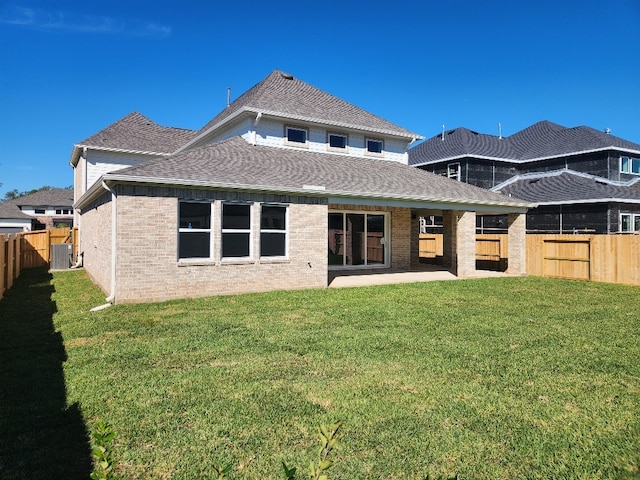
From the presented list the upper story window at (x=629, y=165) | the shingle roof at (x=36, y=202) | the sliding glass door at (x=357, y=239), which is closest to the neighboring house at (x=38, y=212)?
the shingle roof at (x=36, y=202)

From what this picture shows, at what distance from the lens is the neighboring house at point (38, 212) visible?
5294 cm

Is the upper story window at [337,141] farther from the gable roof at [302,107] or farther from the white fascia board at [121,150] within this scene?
the white fascia board at [121,150]

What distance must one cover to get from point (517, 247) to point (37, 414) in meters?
17.5

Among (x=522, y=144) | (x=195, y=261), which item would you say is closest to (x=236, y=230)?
(x=195, y=261)

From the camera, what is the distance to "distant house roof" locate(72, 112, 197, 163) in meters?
22.3

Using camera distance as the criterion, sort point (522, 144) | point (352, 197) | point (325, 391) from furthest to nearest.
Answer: point (522, 144) < point (352, 197) < point (325, 391)

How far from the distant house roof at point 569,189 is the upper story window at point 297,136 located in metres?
18.6

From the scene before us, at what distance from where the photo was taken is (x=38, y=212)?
187 ft

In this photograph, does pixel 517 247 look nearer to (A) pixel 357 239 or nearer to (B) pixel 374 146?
(A) pixel 357 239

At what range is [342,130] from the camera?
17828mm

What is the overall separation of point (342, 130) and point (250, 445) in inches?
619

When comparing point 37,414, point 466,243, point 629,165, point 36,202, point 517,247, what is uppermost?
point 629,165

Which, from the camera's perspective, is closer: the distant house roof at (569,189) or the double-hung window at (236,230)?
the double-hung window at (236,230)

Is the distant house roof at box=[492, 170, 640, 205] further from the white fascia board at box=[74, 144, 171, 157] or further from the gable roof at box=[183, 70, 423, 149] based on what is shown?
the white fascia board at box=[74, 144, 171, 157]
